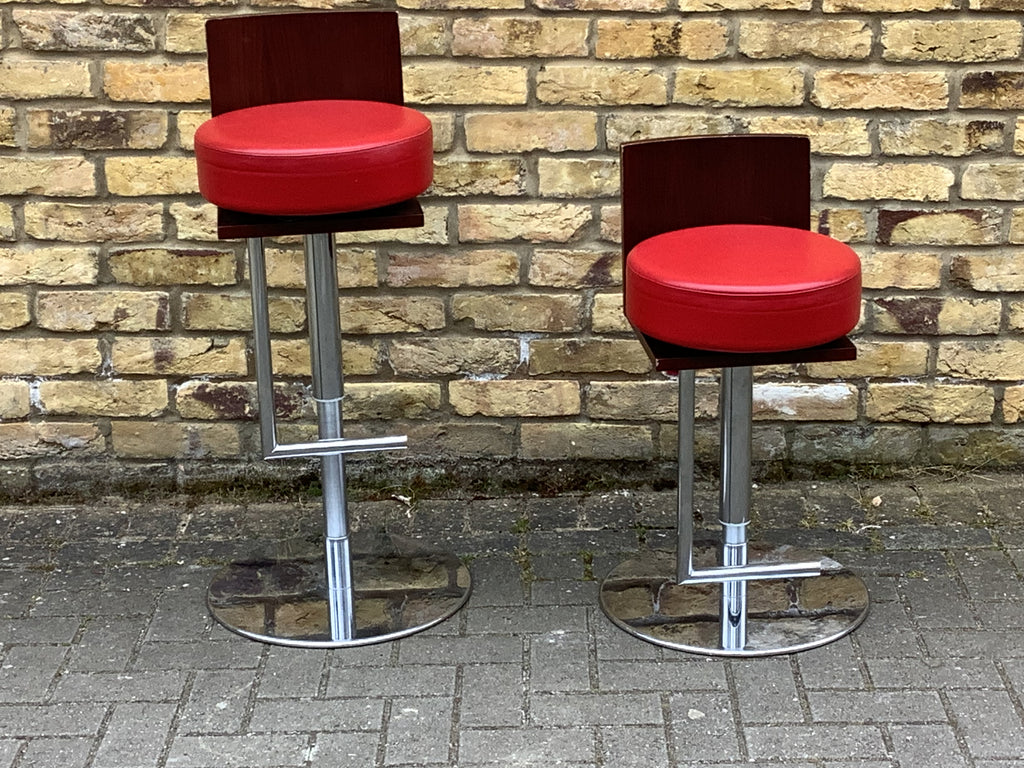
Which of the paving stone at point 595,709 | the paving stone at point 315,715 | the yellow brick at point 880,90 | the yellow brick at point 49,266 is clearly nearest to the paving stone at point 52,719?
the paving stone at point 315,715

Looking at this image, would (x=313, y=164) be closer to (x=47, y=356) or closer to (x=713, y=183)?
(x=713, y=183)

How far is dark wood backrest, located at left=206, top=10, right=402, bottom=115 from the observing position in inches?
115

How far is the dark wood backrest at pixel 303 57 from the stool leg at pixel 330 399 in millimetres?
346

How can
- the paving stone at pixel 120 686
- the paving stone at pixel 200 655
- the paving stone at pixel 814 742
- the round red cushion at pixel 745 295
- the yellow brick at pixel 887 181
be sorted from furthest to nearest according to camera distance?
the yellow brick at pixel 887 181 < the paving stone at pixel 200 655 < the paving stone at pixel 120 686 < the paving stone at pixel 814 742 < the round red cushion at pixel 745 295

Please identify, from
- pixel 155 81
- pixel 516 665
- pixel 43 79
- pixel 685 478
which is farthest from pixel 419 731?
pixel 43 79

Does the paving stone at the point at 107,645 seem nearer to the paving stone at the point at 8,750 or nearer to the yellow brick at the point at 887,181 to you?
the paving stone at the point at 8,750

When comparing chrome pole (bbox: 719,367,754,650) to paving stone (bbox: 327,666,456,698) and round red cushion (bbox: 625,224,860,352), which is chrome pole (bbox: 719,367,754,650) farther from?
paving stone (bbox: 327,666,456,698)

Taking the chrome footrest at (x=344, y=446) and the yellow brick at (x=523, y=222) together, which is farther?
the yellow brick at (x=523, y=222)

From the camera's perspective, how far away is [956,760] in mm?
2566

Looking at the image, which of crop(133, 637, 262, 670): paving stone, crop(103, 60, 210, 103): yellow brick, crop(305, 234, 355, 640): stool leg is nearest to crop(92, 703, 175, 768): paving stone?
crop(133, 637, 262, 670): paving stone

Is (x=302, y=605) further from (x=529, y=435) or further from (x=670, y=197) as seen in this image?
(x=670, y=197)

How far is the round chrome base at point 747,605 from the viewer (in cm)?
295

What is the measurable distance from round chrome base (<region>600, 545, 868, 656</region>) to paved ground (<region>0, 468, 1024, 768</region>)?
0.04 metres

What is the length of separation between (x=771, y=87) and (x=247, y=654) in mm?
1803
